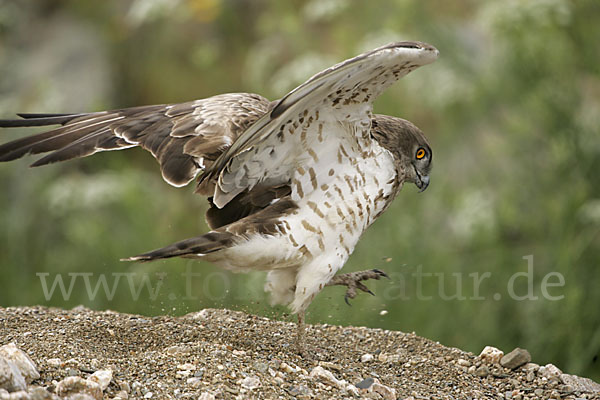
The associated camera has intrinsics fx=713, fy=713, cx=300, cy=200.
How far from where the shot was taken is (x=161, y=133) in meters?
4.11

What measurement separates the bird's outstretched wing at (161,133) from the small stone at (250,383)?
3.57ft

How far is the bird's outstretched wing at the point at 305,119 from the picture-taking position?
3.29 m

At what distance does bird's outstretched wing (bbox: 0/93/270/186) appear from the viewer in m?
3.90

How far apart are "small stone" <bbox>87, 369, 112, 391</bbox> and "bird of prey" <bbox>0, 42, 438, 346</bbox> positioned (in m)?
0.69

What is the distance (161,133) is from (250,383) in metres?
1.56

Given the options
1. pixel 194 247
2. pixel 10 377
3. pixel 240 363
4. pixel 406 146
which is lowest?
pixel 240 363

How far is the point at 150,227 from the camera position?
258 inches

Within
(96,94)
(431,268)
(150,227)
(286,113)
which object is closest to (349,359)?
(286,113)

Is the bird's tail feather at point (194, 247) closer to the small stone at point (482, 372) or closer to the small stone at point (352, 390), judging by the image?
the small stone at point (352, 390)

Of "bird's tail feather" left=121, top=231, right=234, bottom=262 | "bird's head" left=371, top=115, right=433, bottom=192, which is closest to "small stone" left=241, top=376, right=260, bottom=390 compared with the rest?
"bird's tail feather" left=121, top=231, right=234, bottom=262

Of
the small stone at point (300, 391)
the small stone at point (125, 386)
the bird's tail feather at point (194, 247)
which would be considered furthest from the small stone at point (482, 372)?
the small stone at point (125, 386)

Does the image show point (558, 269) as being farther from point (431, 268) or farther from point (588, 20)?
point (588, 20)

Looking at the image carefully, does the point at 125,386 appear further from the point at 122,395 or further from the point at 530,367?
the point at 530,367

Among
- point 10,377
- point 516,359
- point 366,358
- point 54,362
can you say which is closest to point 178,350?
point 54,362
